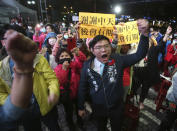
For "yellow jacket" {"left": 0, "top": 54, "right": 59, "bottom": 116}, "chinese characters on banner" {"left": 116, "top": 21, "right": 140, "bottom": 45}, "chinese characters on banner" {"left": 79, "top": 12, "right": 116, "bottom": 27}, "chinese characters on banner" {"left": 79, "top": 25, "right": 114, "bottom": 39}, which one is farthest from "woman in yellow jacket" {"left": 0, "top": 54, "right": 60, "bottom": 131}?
"chinese characters on banner" {"left": 116, "top": 21, "right": 140, "bottom": 45}

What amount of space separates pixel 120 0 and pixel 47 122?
15740mm

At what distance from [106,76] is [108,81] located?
86 mm

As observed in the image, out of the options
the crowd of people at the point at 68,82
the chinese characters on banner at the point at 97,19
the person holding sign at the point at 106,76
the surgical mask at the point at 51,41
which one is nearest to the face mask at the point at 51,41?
the surgical mask at the point at 51,41

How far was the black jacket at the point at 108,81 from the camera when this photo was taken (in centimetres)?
195

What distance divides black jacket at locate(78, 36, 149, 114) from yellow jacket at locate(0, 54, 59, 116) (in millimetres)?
566

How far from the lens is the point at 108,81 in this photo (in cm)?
194

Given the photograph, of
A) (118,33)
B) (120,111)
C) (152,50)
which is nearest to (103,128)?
(120,111)

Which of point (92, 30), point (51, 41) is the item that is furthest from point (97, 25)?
point (51, 41)

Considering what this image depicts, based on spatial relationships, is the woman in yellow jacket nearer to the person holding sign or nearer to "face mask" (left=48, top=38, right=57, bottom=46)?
the person holding sign

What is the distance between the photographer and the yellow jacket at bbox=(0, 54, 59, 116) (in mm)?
1578

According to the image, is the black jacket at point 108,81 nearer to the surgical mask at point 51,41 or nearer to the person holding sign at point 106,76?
the person holding sign at point 106,76

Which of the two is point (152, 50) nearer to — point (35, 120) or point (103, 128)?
point (103, 128)

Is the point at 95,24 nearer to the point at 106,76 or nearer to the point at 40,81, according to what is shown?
the point at 106,76

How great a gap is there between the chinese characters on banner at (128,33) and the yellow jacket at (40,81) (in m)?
1.70
